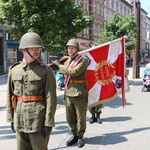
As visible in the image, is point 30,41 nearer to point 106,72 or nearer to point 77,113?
point 77,113

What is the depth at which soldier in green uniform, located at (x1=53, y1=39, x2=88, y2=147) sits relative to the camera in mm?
4898

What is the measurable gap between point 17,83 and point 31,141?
72 centimetres

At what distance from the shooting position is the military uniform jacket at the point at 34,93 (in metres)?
3.15

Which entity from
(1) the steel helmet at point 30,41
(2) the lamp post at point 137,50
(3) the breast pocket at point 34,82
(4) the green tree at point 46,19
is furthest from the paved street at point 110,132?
(2) the lamp post at point 137,50

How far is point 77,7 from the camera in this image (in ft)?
31.8

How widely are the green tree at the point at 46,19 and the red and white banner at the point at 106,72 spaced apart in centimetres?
288

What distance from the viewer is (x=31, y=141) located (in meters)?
3.24

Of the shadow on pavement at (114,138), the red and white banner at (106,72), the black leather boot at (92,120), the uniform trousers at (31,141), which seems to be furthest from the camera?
the black leather boot at (92,120)

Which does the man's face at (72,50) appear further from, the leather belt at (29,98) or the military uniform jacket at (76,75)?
the leather belt at (29,98)

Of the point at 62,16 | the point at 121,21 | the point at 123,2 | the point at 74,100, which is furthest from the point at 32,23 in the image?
the point at 123,2

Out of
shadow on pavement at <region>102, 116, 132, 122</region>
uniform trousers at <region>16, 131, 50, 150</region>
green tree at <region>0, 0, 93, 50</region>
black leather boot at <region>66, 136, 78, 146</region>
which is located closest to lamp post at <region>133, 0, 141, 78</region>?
green tree at <region>0, 0, 93, 50</region>

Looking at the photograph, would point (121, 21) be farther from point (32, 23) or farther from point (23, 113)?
point (23, 113)

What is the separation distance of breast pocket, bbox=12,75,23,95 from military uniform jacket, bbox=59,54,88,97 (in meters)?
1.60

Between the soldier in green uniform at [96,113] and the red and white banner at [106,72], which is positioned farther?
the soldier in green uniform at [96,113]
